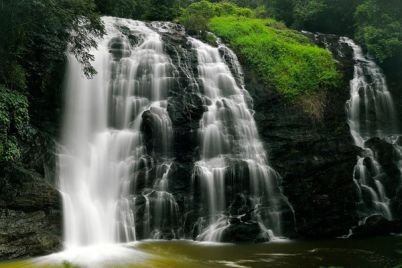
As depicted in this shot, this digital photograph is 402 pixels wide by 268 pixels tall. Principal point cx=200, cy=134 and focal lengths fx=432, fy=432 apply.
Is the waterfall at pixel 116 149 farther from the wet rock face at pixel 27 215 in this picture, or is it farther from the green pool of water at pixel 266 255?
the green pool of water at pixel 266 255

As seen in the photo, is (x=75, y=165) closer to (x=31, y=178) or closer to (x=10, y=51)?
(x=31, y=178)

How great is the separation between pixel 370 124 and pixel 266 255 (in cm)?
927

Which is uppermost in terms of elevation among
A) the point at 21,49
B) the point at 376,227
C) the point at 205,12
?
the point at 205,12

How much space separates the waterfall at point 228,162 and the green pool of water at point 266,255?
3.89ft

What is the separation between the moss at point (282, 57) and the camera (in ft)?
59.7

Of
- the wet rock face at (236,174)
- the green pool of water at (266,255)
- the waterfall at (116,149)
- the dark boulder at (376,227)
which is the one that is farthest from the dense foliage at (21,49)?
the dark boulder at (376,227)

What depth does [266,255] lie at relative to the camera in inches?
458

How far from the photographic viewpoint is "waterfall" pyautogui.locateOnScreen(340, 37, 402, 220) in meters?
15.9

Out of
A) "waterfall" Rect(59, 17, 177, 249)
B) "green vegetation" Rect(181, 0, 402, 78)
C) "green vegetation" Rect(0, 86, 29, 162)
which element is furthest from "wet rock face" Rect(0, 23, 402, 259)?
"green vegetation" Rect(181, 0, 402, 78)

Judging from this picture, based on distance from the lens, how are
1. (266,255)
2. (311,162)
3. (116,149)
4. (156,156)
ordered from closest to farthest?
(266,255)
(116,149)
(156,156)
(311,162)

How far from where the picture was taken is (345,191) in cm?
1559

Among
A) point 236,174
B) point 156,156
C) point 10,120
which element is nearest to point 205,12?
point 156,156

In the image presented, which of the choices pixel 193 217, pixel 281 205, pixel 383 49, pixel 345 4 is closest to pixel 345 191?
pixel 281 205

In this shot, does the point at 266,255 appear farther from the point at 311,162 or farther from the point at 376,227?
the point at 376,227
